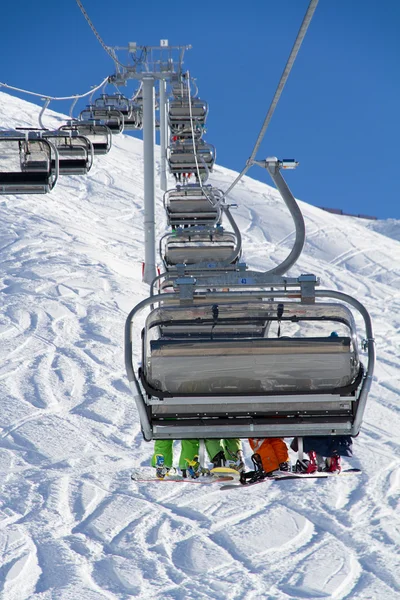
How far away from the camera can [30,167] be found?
9.23m

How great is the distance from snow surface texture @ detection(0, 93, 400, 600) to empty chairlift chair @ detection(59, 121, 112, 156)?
3.17 meters

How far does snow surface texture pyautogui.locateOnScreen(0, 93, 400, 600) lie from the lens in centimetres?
866

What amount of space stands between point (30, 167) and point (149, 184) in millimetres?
7600

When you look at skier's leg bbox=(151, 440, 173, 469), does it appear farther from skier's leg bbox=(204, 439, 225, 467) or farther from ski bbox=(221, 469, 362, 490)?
ski bbox=(221, 469, 362, 490)

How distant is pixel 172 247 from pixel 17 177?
236 cm

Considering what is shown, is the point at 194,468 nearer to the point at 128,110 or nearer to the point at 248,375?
the point at 248,375

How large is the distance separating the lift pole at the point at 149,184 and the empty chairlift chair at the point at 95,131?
2600 mm

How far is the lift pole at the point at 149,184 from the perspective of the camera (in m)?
16.2

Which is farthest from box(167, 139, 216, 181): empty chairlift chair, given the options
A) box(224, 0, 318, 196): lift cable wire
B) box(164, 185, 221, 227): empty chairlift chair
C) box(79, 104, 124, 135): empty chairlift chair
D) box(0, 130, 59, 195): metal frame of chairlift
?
box(224, 0, 318, 196): lift cable wire

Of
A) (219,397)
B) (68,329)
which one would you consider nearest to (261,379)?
(219,397)

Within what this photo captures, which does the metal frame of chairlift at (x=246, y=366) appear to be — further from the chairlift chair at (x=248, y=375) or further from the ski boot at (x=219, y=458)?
the ski boot at (x=219, y=458)

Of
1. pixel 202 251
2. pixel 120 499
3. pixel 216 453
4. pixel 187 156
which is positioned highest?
pixel 187 156

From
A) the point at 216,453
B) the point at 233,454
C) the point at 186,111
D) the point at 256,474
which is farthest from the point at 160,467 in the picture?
the point at 186,111

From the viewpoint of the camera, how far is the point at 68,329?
1524cm
